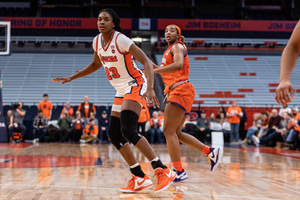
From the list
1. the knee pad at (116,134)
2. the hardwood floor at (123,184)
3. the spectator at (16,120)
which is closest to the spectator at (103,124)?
the spectator at (16,120)

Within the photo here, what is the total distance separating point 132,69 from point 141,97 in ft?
1.00

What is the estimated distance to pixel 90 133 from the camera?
42.4 ft

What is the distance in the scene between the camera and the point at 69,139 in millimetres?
13859

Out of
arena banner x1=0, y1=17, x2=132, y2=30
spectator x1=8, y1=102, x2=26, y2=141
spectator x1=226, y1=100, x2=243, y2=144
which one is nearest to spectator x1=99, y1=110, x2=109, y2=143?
spectator x1=8, y1=102, x2=26, y2=141

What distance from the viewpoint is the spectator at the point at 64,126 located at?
13.1m

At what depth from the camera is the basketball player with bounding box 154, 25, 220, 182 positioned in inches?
163

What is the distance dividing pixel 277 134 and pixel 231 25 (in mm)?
13522

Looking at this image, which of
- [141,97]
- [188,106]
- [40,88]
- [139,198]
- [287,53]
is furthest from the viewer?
[40,88]

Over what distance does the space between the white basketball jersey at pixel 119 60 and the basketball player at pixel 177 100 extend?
46 centimetres

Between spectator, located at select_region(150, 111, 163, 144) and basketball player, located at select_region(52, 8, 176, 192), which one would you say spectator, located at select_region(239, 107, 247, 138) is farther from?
basketball player, located at select_region(52, 8, 176, 192)

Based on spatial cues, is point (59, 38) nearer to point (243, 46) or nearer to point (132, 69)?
point (243, 46)

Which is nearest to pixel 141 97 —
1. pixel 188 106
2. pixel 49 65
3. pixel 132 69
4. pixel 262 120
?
pixel 132 69

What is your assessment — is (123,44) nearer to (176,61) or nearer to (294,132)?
(176,61)

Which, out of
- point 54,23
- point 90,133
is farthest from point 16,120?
point 54,23
